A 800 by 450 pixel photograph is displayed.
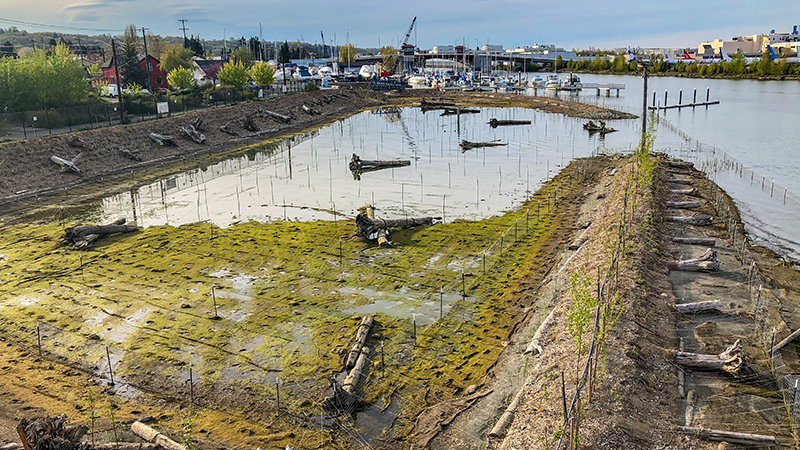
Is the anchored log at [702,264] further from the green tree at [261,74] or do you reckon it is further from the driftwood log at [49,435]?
the green tree at [261,74]

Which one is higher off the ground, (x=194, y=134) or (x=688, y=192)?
(x=194, y=134)

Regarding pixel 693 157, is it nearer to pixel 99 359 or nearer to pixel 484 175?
pixel 484 175

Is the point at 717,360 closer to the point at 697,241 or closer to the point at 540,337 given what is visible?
the point at 540,337

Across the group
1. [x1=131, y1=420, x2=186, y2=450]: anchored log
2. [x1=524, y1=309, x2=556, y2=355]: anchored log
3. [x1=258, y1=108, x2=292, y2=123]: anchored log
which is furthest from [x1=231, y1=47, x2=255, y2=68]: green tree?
[x1=131, y1=420, x2=186, y2=450]: anchored log

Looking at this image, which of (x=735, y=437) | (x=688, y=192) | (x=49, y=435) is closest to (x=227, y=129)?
(x=688, y=192)

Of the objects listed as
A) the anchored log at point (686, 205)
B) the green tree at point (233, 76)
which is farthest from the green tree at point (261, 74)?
the anchored log at point (686, 205)
